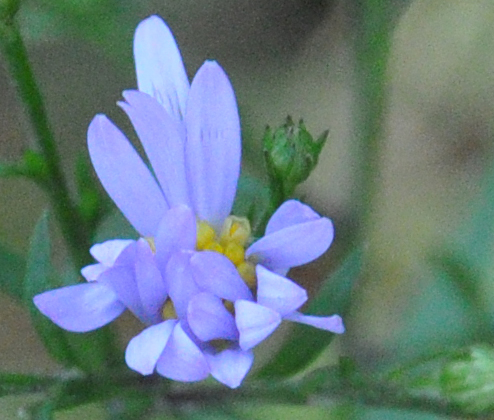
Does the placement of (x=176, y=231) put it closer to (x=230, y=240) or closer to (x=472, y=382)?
(x=230, y=240)

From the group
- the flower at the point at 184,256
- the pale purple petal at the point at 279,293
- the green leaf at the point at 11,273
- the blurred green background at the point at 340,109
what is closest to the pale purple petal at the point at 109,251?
the flower at the point at 184,256

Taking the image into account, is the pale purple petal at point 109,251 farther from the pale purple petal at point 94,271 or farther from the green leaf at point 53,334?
the green leaf at point 53,334

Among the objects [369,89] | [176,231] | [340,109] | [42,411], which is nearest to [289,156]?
[176,231]

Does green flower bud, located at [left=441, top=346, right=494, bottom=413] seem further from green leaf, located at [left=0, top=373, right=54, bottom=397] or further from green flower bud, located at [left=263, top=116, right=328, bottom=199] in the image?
green leaf, located at [left=0, top=373, right=54, bottom=397]

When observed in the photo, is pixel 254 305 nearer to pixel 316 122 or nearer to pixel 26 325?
pixel 26 325

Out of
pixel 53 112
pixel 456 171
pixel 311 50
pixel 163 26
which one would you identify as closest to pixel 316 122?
pixel 311 50
